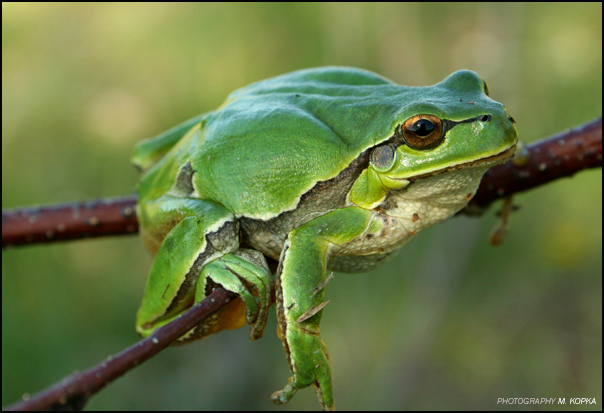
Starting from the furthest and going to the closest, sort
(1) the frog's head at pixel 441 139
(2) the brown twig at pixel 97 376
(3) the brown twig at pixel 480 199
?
(3) the brown twig at pixel 480 199 < (1) the frog's head at pixel 441 139 < (2) the brown twig at pixel 97 376

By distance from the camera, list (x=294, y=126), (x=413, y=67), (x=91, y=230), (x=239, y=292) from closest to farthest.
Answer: (x=239, y=292) → (x=294, y=126) → (x=91, y=230) → (x=413, y=67)

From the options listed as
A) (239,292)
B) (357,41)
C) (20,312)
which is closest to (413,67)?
(357,41)

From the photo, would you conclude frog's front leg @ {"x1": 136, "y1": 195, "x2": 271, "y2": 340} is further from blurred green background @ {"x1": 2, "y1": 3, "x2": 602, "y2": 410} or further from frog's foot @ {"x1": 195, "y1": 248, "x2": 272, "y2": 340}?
blurred green background @ {"x1": 2, "y1": 3, "x2": 602, "y2": 410}

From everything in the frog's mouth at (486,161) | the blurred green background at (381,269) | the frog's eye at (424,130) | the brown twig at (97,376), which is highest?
the frog's eye at (424,130)

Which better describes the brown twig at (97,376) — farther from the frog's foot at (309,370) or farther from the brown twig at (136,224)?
the frog's foot at (309,370)

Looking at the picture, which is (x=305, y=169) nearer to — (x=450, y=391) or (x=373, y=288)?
(x=373, y=288)

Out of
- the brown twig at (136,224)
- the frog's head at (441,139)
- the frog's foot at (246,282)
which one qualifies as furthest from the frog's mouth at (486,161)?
the brown twig at (136,224)
